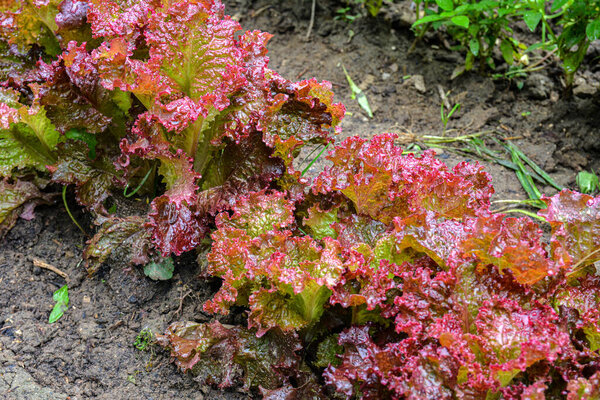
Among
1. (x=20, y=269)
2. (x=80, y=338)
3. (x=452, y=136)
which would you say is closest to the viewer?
(x=80, y=338)

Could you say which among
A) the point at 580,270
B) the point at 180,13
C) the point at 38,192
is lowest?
the point at 38,192

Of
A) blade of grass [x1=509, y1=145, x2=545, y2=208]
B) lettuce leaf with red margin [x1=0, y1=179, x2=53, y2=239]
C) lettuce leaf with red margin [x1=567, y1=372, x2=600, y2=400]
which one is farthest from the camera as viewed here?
blade of grass [x1=509, y1=145, x2=545, y2=208]

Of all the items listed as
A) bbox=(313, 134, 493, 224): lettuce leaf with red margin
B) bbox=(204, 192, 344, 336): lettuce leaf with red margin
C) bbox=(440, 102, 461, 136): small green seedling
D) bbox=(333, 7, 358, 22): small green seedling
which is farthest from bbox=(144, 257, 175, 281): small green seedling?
bbox=(333, 7, 358, 22): small green seedling

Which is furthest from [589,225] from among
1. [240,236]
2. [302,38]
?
[302,38]

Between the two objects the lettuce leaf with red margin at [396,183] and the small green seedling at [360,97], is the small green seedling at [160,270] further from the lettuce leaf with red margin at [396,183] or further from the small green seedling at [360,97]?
the small green seedling at [360,97]

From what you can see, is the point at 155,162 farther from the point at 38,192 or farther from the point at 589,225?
the point at 589,225

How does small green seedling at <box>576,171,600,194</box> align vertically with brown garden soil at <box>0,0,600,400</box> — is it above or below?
below

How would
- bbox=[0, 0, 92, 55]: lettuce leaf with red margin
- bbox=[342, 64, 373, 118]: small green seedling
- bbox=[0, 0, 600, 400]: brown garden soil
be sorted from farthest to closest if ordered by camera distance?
bbox=[342, 64, 373, 118]: small green seedling → bbox=[0, 0, 92, 55]: lettuce leaf with red margin → bbox=[0, 0, 600, 400]: brown garden soil

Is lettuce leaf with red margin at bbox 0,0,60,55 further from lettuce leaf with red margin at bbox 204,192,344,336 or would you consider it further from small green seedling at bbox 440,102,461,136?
small green seedling at bbox 440,102,461,136
